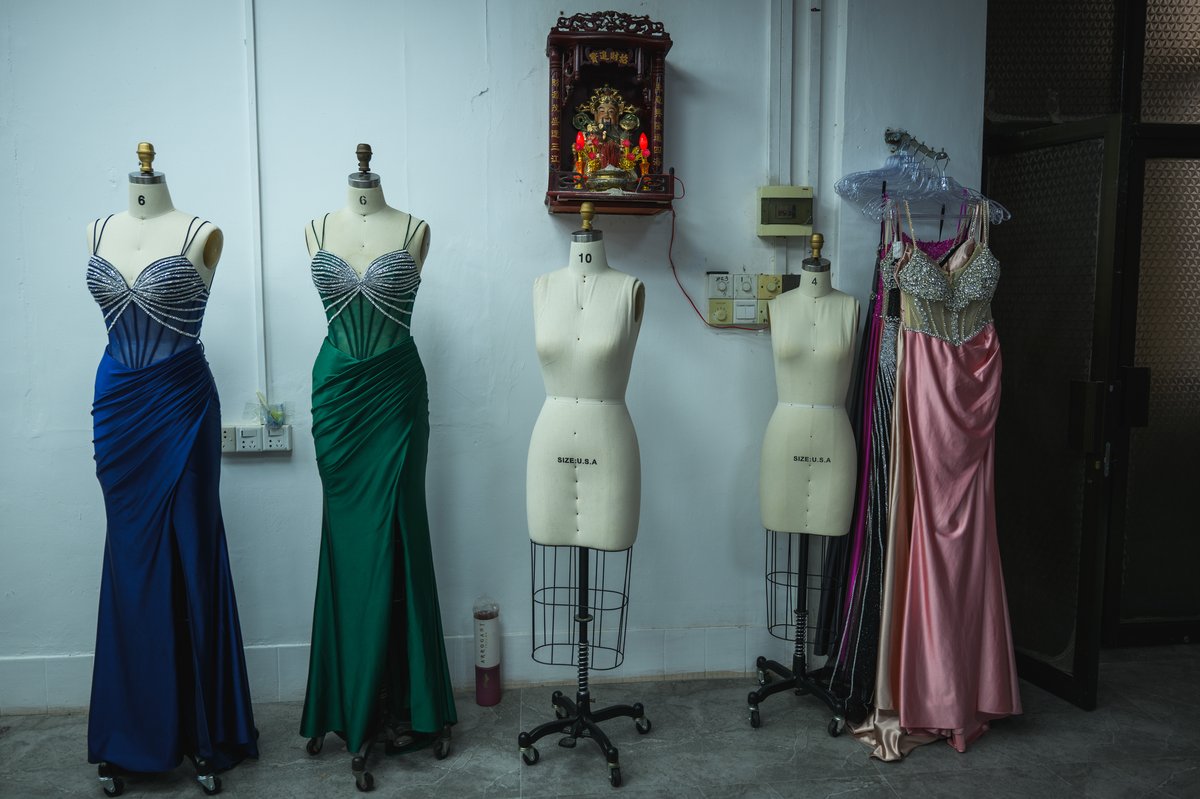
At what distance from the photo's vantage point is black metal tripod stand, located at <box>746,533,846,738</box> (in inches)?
→ 107

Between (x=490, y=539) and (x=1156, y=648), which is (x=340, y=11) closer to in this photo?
(x=490, y=539)

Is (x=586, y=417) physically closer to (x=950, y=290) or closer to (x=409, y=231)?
(x=409, y=231)

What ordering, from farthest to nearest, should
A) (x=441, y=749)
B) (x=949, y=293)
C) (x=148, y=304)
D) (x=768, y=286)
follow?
(x=768, y=286)
(x=949, y=293)
(x=441, y=749)
(x=148, y=304)

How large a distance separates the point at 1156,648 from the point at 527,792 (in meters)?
2.71

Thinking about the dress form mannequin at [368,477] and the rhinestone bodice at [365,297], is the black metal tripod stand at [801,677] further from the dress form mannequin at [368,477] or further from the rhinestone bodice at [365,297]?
the rhinestone bodice at [365,297]

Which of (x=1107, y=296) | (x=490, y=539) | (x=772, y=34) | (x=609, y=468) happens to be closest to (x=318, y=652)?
(x=490, y=539)

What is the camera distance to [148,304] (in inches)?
90.1

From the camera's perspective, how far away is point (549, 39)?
275 cm

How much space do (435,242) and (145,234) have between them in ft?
2.94

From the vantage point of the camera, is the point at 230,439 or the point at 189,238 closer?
the point at 189,238

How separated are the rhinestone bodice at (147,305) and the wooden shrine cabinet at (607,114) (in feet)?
3.74

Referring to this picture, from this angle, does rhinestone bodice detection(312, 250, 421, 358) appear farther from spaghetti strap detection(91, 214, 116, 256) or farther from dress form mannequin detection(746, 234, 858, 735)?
dress form mannequin detection(746, 234, 858, 735)

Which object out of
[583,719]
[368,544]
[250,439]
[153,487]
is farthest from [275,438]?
[583,719]

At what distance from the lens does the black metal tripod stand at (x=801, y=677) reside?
273 centimetres
